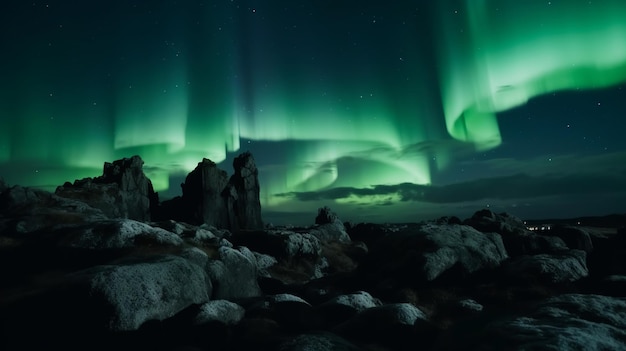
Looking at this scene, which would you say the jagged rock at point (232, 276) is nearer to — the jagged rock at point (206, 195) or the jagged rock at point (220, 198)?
the jagged rock at point (220, 198)

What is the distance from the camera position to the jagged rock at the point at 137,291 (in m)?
20.9

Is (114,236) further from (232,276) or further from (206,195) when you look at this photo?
(206,195)

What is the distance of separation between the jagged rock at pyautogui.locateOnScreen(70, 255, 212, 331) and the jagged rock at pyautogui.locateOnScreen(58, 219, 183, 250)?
11.7 meters

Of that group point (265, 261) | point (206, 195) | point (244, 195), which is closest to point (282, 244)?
point (265, 261)

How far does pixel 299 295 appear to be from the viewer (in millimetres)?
34750

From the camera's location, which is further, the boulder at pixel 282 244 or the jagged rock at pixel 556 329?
the boulder at pixel 282 244

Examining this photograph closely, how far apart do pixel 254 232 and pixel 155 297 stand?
4907 centimetres

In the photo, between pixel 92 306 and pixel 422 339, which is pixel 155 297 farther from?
pixel 422 339

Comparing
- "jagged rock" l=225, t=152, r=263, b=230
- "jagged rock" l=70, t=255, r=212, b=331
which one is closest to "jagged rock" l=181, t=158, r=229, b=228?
"jagged rock" l=225, t=152, r=263, b=230

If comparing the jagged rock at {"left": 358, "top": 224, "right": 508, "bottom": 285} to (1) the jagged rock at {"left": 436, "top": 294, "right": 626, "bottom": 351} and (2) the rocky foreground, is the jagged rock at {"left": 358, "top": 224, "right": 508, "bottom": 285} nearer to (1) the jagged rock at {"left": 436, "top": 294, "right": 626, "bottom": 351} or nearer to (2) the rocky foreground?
(2) the rocky foreground

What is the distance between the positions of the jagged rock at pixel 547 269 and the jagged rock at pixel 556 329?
11.9 m

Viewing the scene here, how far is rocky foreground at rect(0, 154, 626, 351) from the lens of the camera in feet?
55.5

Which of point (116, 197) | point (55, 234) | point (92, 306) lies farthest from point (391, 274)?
point (116, 197)

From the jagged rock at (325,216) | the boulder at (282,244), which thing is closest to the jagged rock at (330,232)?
the jagged rock at (325,216)
